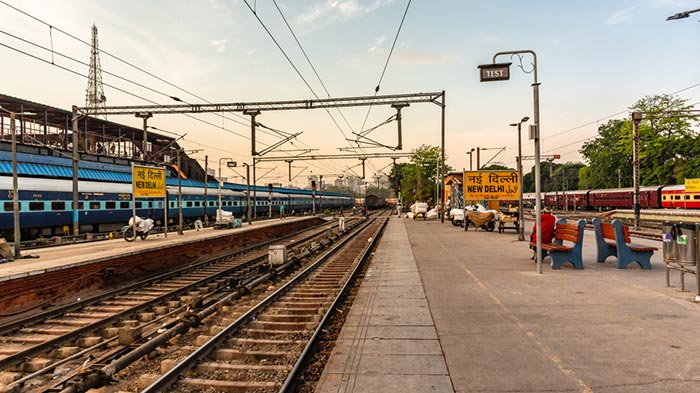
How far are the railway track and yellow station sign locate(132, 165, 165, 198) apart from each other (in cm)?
802

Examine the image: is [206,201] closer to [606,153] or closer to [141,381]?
[141,381]

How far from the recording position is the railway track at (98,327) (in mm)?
5914

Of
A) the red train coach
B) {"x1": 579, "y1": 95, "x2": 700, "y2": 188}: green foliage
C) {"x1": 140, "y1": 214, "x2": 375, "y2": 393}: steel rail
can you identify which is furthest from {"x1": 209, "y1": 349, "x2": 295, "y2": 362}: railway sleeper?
{"x1": 579, "y1": 95, "x2": 700, "y2": 188}: green foliage

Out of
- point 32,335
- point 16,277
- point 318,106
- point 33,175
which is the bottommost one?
point 32,335

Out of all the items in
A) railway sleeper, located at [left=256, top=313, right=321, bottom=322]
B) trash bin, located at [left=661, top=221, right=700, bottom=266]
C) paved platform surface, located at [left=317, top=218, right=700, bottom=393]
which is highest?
trash bin, located at [left=661, top=221, right=700, bottom=266]

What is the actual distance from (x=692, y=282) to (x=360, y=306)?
24.3 ft

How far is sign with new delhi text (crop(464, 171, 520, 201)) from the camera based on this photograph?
84.1 ft

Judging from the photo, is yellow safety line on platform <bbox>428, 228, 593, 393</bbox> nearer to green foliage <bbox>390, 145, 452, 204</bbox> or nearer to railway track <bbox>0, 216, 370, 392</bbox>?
railway track <bbox>0, 216, 370, 392</bbox>

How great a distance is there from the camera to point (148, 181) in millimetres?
19766

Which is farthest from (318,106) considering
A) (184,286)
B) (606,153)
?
(606,153)

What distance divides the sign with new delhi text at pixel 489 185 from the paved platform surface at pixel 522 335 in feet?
50.3

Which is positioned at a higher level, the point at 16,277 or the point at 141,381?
the point at 16,277

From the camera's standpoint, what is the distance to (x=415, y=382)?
174 inches

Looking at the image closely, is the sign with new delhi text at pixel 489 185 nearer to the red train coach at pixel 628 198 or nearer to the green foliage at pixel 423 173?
→ the red train coach at pixel 628 198
